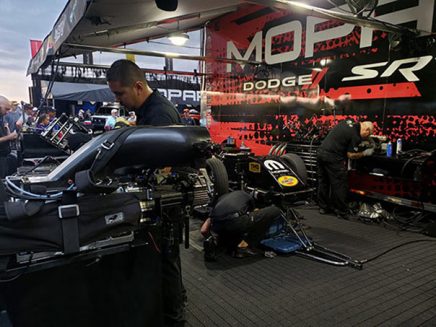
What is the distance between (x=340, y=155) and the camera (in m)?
4.82

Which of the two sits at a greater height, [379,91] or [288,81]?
[288,81]

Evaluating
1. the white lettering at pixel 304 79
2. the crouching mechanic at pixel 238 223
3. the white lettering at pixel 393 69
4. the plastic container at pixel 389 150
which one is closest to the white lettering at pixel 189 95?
the white lettering at pixel 304 79

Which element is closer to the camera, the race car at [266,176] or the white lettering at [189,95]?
the race car at [266,176]

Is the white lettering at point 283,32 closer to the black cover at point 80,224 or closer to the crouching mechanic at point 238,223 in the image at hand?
the crouching mechanic at point 238,223

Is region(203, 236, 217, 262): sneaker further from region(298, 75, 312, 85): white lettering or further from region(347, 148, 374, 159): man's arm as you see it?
region(298, 75, 312, 85): white lettering

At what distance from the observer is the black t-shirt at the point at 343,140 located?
4.69m

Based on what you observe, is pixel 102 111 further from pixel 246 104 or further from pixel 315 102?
pixel 315 102

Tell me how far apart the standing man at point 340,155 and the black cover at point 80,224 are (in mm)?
4071

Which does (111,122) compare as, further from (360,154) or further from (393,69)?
(393,69)

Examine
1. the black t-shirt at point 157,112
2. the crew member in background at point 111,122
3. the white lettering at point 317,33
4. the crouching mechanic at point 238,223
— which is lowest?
the crouching mechanic at point 238,223

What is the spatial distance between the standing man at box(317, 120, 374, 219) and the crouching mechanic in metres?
1.88

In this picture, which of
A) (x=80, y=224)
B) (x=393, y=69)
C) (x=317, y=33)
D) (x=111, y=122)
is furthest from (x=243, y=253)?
(x=111, y=122)

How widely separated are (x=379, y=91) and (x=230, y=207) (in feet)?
11.6

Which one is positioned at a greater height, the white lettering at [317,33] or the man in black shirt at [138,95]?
the white lettering at [317,33]
